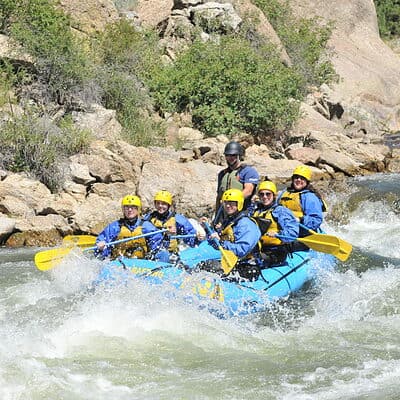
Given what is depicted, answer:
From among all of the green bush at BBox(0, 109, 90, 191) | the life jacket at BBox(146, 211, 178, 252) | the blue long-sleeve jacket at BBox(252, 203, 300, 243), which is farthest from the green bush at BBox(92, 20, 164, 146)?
the blue long-sleeve jacket at BBox(252, 203, 300, 243)

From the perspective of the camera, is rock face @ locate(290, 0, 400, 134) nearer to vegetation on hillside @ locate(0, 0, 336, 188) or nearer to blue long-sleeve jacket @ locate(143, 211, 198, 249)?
vegetation on hillside @ locate(0, 0, 336, 188)

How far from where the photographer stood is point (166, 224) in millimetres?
6820

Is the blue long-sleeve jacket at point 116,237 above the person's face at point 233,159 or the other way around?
the other way around

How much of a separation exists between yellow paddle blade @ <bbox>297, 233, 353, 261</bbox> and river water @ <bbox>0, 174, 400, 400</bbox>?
0.44 m

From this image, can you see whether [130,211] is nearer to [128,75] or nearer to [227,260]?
[227,260]

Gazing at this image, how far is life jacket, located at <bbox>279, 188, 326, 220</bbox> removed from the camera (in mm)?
7465

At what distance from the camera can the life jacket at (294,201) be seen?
7.47 metres

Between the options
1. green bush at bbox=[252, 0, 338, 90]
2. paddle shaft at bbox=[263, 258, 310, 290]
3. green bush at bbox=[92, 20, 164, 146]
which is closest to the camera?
paddle shaft at bbox=[263, 258, 310, 290]

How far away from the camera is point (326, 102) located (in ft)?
73.6

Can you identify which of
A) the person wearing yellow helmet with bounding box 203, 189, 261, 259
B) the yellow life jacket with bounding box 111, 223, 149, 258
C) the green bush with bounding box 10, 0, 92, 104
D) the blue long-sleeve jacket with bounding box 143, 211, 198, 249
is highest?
the person wearing yellow helmet with bounding box 203, 189, 261, 259

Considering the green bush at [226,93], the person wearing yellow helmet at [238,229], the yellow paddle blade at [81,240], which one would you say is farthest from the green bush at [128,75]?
the person wearing yellow helmet at [238,229]

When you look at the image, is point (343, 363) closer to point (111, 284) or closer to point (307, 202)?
point (111, 284)

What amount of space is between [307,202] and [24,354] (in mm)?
3857

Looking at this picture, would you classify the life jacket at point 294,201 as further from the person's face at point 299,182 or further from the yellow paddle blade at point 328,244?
the yellow paddle blade at point 328,244
